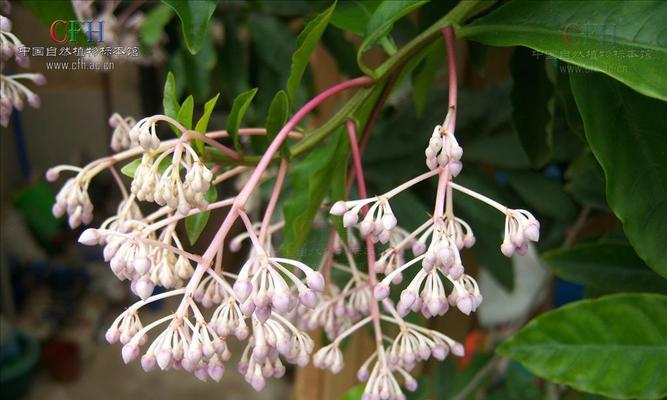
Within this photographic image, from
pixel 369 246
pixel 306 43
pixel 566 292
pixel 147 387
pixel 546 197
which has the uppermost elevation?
pixel 306 43

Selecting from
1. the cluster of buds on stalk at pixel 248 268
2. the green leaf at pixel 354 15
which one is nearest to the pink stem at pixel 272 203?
the cluster of buds on stalk at pixel 248 268

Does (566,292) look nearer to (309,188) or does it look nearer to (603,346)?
(603,346)

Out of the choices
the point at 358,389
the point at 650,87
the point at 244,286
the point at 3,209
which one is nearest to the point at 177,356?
the point at 244,286

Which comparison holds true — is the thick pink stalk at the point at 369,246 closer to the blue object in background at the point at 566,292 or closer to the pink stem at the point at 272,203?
the pink stem at the point at 272,203

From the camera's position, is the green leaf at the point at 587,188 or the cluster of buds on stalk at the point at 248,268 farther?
the green leaf at the point at 587,188

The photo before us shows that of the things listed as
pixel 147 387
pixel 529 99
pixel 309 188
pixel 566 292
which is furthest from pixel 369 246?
pixel 147 387

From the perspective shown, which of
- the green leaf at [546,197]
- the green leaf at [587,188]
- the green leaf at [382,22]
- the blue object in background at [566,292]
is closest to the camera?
the green leaf at [382,22]

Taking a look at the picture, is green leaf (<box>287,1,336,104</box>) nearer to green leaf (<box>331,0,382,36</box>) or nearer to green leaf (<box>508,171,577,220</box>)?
green leaf (<box>331,0,382,36</box>)
